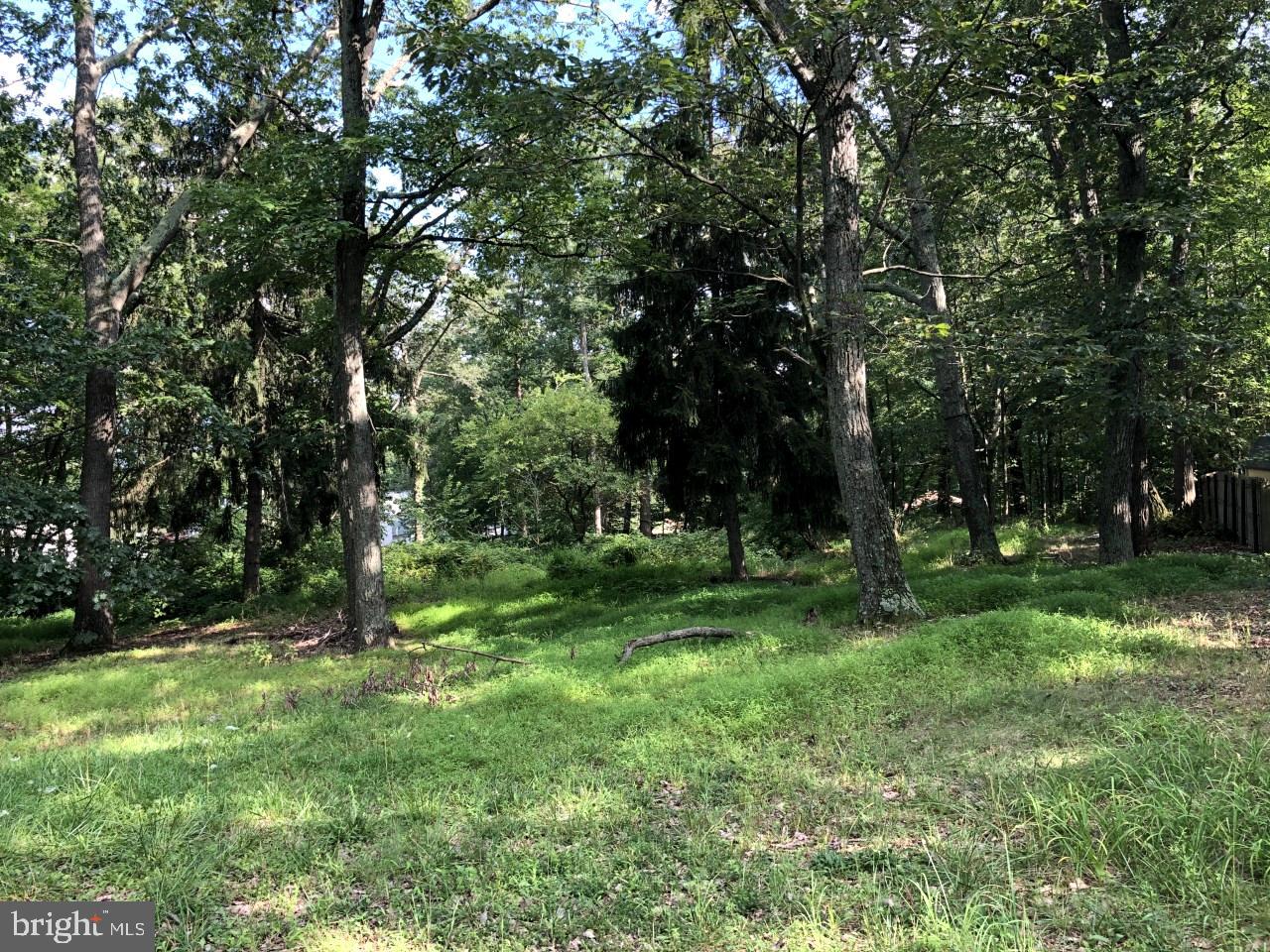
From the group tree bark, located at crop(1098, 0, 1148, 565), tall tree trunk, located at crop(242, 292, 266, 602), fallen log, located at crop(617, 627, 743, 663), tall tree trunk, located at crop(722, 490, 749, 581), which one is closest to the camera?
fallen log, located at crop(617, 627, 743, 663)

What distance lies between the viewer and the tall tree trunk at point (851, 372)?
27.6 feet

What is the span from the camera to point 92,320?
12289 mm

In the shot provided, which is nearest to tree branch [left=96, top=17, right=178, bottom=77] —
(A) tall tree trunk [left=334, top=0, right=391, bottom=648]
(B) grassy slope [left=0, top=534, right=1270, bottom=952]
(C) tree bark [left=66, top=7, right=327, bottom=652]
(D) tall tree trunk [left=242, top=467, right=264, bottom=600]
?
(C) tree bark [left=66, top=7, right=327, bottom=652]

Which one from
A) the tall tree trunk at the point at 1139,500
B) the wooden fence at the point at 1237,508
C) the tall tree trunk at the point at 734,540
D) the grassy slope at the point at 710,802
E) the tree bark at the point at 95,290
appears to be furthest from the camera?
the wooden fence at the point at 1237,508

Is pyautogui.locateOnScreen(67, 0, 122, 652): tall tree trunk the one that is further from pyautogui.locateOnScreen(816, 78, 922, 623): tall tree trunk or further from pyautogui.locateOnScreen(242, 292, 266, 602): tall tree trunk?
pyautogui.locateOnScreen(816, 78, 922, 623): tall tree trunk

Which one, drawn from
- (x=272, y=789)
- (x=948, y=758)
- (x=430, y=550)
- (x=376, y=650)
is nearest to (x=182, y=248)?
(x=430, y=550)

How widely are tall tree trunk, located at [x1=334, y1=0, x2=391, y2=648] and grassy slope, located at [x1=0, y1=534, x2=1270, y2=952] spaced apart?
342cm

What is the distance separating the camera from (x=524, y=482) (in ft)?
82.9

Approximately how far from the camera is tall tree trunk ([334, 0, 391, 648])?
35.7 feet

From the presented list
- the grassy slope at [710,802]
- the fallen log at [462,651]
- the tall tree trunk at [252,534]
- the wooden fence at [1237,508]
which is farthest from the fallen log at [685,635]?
the wooden fence at [1237,508]

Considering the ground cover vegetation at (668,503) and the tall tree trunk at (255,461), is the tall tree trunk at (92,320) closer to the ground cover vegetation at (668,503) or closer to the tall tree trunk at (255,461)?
the ground cover vegetation at (668,503)

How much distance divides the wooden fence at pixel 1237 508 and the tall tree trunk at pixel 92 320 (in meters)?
21.7

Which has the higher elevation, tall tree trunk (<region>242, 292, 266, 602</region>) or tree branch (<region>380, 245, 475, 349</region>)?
tree branch (<region>380, 245, 475, 349</region>)

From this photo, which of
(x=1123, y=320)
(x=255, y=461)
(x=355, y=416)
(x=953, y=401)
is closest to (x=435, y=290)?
(x=355, y=416)
